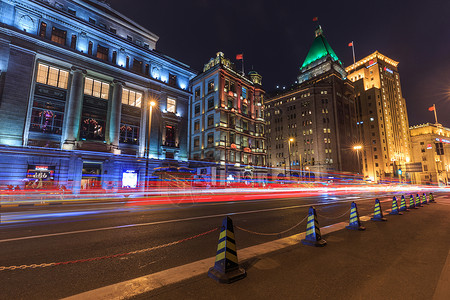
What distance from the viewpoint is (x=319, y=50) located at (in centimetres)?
9719

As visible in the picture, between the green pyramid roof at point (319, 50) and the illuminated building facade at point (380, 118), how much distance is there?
1925cm

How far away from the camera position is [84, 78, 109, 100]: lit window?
28.1m

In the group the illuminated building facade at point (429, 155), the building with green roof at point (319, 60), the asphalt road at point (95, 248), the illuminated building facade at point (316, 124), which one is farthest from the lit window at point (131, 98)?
the illuminated building facade at point (429, 155)

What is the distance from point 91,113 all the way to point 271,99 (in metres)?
80.9

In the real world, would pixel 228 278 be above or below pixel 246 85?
below

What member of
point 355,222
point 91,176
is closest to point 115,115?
point 91,176

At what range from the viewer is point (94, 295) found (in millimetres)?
3133

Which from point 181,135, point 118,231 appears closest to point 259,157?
point 181,135

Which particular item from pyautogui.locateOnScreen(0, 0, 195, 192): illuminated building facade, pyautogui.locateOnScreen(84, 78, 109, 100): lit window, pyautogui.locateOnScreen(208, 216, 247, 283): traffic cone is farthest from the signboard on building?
pyautogui.locateOnScreen(84, 78, 109, 100): lit window

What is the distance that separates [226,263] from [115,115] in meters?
30.8

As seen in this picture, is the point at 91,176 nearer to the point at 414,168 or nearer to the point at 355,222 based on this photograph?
the point at 355,222

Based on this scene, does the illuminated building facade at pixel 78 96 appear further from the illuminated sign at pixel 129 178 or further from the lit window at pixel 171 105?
the lit window at pixel 171 105

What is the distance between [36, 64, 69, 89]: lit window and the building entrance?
1066cm

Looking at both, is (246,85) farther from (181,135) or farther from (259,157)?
(181,135)
